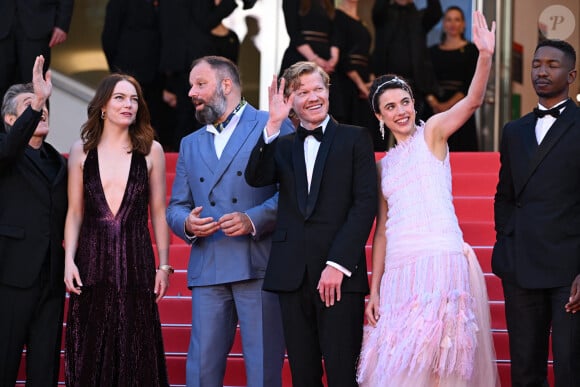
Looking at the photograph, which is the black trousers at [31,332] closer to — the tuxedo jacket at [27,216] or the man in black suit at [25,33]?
the tuxedo jacket at [27,216]

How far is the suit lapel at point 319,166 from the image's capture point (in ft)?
16.7

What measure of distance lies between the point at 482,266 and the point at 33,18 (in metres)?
3.73

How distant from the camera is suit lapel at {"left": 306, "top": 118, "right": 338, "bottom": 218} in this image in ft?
16.7

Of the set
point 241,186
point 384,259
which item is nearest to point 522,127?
point 384,259

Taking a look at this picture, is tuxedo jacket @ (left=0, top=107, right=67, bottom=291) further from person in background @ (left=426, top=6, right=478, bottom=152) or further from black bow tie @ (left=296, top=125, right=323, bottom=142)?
person in background @ (left=426, top=6, right=478, bottom=152)

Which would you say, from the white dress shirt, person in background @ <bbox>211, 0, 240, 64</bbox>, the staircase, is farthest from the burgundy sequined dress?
person in background @ <bbox>211, 0, 240, 64</bbox>

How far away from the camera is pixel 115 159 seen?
219 inches

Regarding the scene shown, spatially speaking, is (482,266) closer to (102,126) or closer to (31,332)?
(102,126)

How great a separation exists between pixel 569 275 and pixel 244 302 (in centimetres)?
155

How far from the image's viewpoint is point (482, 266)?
23.2 ft

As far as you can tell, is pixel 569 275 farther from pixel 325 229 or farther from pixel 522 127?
pixel 325 229

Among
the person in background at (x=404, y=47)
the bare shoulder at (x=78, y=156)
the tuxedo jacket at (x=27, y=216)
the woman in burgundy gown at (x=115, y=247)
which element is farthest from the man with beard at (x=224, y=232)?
the person in background at (x=404, y=47)

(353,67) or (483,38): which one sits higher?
(353,67)

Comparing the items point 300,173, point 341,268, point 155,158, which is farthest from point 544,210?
point 155,158
